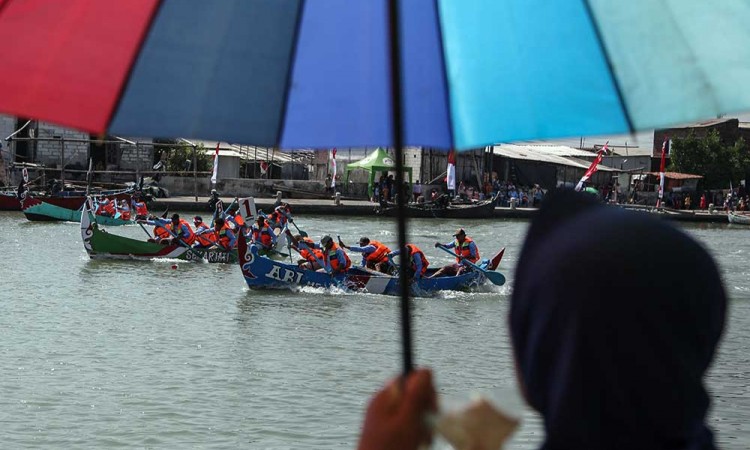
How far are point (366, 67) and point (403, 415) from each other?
118cm

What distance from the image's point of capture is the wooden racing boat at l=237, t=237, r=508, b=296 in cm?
1917

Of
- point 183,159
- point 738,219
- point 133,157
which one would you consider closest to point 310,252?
point 183,159

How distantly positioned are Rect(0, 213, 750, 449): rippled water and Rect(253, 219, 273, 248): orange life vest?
5.14 feet

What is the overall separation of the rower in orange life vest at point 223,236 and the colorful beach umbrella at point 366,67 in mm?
21917

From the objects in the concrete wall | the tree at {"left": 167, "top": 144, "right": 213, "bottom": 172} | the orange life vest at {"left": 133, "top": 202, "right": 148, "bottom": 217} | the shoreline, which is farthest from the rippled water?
the tree at {"left": 167, "top": 144, "right": 213, "bottom": 172}

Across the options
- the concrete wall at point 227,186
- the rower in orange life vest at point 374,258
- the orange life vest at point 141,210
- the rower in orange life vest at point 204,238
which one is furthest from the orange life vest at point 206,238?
the concrete wall at point 227,186

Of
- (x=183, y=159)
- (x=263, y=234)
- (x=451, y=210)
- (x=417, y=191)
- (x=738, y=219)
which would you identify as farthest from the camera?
(x=183, y=159)

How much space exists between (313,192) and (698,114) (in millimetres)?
45057

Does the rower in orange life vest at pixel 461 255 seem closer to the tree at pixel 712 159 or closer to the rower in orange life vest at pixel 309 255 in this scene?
the rower in orange life vest at pixel 309 255

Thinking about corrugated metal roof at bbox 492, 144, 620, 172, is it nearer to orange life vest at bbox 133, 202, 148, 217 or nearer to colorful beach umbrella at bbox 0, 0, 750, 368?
orange life vest at bbox 133, 202, 148, 217

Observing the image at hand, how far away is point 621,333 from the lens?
1645 millimetres

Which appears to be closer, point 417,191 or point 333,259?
point 333,259

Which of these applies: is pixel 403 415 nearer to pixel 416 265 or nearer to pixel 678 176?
pixel 416 265

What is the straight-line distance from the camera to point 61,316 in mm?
16781
